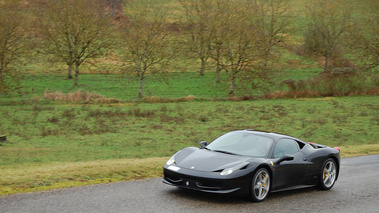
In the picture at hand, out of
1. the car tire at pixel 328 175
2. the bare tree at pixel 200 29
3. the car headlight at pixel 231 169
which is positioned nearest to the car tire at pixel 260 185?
the car headlight at pixel 231 169

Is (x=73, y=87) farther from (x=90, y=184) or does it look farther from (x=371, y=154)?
(x=90, y=184)

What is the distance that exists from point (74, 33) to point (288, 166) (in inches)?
1785

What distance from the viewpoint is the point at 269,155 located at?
9219 millimetres

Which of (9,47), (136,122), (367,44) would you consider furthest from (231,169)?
(367,44)

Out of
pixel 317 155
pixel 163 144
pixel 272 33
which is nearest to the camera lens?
pixel 317 155

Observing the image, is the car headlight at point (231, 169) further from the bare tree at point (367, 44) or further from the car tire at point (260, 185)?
the bare tree at point (367, 44)

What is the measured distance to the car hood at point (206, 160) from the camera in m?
8.53

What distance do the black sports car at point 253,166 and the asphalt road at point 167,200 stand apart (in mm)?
274

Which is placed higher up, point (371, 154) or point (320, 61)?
point (320, 61)

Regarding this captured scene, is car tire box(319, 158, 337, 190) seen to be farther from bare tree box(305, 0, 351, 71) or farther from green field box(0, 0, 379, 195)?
bare tree box(305, 0, 351, 71)

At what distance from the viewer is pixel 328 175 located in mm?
10445

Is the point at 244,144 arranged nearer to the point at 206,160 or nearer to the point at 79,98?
the point at 206,160

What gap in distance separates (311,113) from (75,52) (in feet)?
94.4

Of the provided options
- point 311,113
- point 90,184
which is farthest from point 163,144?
point 311,113
